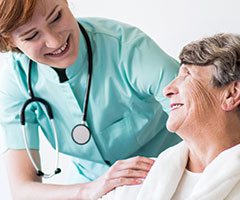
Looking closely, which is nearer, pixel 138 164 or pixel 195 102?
pixel 195 102

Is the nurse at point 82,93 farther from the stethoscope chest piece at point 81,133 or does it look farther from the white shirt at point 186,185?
the white shirt at point 186,185

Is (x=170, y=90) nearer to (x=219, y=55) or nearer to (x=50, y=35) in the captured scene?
(x=219, y=55)

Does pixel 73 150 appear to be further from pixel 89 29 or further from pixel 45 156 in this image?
pixel 45 156

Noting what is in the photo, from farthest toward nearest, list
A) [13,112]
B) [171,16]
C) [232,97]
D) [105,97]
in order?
1. [171,16]
2. [13,112]
3. [105,97]
4. [232,97]

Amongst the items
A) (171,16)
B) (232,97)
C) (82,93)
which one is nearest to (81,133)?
(82,93)

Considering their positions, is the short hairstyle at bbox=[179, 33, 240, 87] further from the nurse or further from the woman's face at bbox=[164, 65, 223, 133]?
the nurse

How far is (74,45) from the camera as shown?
145 centimetres

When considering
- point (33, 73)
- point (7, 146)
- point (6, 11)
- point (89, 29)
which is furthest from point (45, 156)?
point (6, 11)

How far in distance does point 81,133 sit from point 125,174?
255 millimetres

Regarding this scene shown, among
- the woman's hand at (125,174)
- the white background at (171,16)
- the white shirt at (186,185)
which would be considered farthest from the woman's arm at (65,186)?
the white background at (171,16)

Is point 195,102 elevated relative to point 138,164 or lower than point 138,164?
elevated

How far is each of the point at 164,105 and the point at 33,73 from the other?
451 mm

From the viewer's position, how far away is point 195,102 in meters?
1.32

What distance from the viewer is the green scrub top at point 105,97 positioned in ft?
4.97
